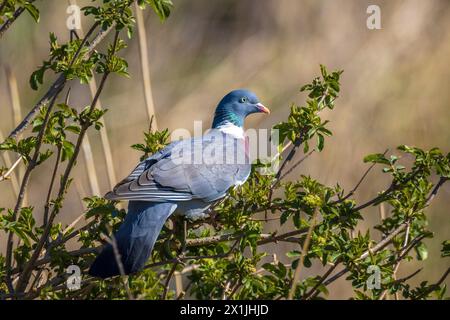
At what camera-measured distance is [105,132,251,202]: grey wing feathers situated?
3.77m

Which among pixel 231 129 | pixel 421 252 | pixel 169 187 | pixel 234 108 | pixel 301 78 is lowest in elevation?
pixel 421 252

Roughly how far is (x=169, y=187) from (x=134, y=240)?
16.6 inches

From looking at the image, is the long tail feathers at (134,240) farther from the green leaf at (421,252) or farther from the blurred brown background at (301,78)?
the blurred brown background at (301,78)

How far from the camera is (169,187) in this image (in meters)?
3.93

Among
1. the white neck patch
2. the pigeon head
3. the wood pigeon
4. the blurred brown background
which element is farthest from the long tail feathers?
the blurred brown background

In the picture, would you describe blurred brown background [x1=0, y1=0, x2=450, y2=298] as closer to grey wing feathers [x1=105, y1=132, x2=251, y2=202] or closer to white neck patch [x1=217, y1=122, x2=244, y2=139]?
white neck patch [x1=217, y1=122, x2=244, y2=139]

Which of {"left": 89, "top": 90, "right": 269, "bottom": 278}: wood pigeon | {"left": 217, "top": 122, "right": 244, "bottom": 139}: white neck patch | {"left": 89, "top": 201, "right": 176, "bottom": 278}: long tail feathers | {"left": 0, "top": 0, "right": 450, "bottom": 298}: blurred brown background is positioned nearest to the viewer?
{"left": 89, "top": 201, "right": 176, "bottom": 278}: long tail feathers

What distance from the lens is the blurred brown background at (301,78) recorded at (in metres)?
6.10

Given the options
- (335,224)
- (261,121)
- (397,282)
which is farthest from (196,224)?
(261,121)

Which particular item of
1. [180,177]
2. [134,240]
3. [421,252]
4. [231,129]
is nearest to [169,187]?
[180,177]

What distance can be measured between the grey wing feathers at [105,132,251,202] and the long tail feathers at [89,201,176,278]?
0.24ft

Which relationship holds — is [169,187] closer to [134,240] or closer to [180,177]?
[180,177]

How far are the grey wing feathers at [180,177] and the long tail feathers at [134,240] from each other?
0.24 feet

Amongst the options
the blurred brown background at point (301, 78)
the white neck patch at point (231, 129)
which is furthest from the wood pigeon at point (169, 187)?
the blurred brown background at point (301, 78)
